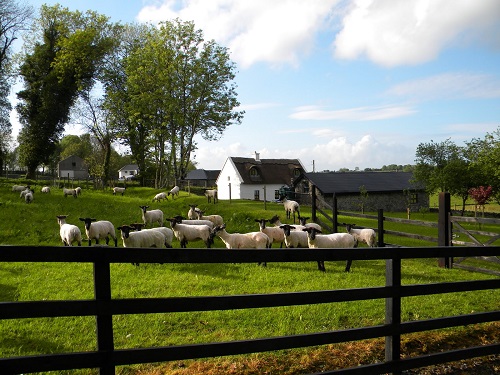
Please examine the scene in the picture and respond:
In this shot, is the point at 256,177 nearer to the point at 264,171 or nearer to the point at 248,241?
the point at 264,171

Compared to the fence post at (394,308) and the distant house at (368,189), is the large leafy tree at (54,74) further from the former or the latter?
the fence post at (394,308)

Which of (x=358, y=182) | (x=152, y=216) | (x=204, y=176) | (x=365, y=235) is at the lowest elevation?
(x=365, y=235)

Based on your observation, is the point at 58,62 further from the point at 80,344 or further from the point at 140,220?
the point at 80,344

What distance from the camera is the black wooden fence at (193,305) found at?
9.30ft

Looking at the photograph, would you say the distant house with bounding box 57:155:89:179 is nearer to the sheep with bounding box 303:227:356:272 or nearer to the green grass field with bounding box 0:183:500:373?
the green grass field with bounding box 0:183:500:373

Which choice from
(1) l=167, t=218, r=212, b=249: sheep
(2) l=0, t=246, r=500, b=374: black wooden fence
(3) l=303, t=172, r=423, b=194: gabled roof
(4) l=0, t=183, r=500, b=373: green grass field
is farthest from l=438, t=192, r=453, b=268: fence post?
(3) l=303, t=172, r=423, b=194: gabled roof

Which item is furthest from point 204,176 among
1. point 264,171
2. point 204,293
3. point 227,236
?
point 204,293

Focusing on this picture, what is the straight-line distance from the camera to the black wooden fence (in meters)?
2.84

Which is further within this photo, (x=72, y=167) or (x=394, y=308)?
(x=72, y=167)

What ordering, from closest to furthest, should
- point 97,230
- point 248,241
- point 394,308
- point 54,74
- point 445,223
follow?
point 394,308 → point 445,223 → point 248,241 → point 97,230 → point 54,74

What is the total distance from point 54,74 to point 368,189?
42745 mm

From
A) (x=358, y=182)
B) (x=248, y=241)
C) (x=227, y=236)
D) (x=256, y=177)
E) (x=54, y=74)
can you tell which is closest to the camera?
(x=248, y=241)

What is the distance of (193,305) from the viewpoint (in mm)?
3230

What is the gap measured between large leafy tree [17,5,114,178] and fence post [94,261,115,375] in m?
48.7
